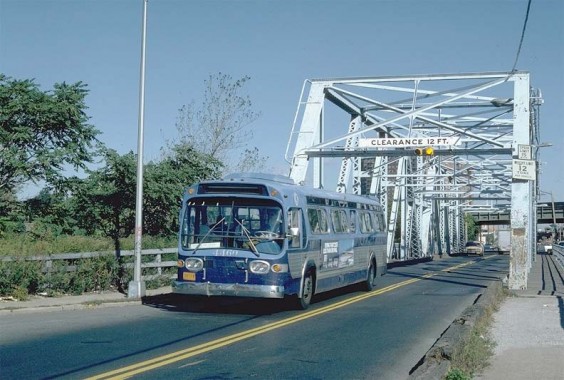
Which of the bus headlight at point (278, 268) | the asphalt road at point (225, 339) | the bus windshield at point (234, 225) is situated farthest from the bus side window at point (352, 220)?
the bus headlight at point (278, 268)

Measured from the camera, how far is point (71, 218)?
25.0 metres

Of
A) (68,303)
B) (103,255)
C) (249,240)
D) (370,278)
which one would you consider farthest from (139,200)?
(370,278)

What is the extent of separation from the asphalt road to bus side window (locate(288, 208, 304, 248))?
155 centimetres

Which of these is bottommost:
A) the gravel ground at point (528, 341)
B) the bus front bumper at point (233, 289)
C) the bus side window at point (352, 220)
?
the gravel ground at point (528, 341)

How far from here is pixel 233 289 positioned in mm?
15734

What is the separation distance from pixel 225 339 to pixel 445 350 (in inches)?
159

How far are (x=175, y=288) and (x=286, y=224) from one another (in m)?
2.76

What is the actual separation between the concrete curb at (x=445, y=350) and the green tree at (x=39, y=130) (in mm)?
14882

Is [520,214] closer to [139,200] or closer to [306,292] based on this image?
[306,292]

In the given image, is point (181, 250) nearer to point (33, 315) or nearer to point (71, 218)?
point (33, 315)

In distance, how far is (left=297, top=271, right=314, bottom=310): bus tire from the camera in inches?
669

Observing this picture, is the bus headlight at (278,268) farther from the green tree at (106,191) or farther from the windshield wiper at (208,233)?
the green tree at (106,191)

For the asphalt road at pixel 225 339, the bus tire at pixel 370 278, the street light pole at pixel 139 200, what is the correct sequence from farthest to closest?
the bus tire at pixel 370 278, the street light pole at pixel 139 200, the asphalt road at pixel 225 339

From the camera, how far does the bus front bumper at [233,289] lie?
51.2ft
